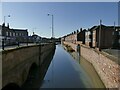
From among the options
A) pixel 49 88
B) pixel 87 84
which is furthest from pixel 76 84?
pixel 49 88

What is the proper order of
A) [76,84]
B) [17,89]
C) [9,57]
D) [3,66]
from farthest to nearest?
[76,84], [17,89], [9,57], [3,66]

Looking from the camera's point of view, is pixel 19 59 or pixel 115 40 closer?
pixel 19 59

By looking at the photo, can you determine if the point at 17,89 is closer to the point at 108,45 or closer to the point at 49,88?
the point at 49,88

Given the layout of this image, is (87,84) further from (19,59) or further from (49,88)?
(19,59)

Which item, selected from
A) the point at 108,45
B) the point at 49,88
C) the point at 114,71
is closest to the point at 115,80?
the point at 114,71

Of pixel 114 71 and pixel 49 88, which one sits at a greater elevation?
pixel 114 71

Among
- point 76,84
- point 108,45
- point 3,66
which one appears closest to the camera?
point 3,66

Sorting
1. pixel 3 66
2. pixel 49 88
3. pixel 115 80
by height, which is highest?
pixel 3 66

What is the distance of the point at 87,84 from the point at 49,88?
3651 millimetres

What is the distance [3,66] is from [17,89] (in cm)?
400

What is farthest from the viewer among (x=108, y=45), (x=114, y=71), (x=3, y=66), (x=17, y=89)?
(x=108, y=45)

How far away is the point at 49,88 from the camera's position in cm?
1672

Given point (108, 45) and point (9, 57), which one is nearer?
point (9, 57)

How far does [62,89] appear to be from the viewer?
16188 millimetres
